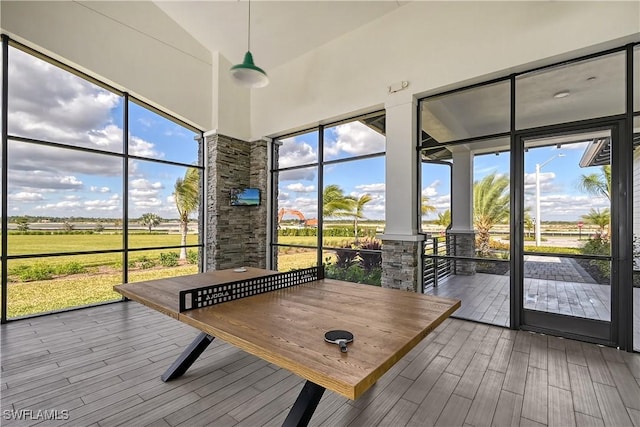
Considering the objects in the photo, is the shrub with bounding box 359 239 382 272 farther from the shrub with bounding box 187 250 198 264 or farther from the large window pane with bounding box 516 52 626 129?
the shrub with bounding box 187 250 198 264

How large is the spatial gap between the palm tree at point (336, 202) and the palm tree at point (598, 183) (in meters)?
2.88

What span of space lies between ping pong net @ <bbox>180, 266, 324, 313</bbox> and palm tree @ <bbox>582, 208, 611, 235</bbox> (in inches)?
116

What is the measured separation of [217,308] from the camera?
5.95 feet

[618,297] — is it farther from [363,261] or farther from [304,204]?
[304,204]

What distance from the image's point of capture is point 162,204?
535 cm

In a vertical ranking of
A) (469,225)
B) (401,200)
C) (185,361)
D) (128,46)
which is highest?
(128,46)

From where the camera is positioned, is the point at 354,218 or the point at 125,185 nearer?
the point at 125,185

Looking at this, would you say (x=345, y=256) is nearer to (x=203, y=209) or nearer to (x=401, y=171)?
(x=401, y=171)

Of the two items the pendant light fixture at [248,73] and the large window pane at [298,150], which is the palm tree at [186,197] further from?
the pendant light fixture at [248,73]

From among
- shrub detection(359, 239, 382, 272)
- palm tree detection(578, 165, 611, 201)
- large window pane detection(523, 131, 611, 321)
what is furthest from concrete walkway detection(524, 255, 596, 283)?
shrub detection(359, 239, 382, 272)

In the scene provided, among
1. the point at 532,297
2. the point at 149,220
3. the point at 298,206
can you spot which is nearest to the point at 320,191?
the point at 298,206

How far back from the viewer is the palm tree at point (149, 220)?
198 inches

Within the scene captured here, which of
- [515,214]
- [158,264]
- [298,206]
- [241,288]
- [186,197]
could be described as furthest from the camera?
[298,206]

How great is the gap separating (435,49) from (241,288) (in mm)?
3886
